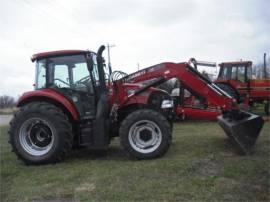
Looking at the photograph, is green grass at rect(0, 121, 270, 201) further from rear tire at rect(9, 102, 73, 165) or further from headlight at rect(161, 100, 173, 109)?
headlight at rect(161, 100, 173, 109)

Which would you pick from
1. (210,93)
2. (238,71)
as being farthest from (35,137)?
(238,71)

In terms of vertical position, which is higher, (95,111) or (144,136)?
(95,111)

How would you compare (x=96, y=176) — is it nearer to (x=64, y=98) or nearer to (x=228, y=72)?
(x=64, y=98)

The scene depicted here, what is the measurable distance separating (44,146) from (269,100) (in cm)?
1310

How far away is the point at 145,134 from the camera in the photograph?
7.58 meters

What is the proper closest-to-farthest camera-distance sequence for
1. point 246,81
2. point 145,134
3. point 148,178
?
point 148,178
point 145,134
point 246,81

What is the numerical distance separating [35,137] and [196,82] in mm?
3533

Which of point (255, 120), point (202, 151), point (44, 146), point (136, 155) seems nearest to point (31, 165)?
point (44, 146)

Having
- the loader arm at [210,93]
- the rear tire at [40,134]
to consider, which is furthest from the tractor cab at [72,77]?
the loader arm at [210,93]

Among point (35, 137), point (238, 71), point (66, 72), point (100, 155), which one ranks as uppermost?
point (238, 71)

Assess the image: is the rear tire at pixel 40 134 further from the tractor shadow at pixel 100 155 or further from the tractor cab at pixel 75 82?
the tractor shadow at pixel 100 155

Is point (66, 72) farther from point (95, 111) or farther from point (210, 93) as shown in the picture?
point (210, 93)

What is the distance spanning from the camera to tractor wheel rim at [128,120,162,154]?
7.51 m

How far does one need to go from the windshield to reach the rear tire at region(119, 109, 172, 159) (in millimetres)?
1198
